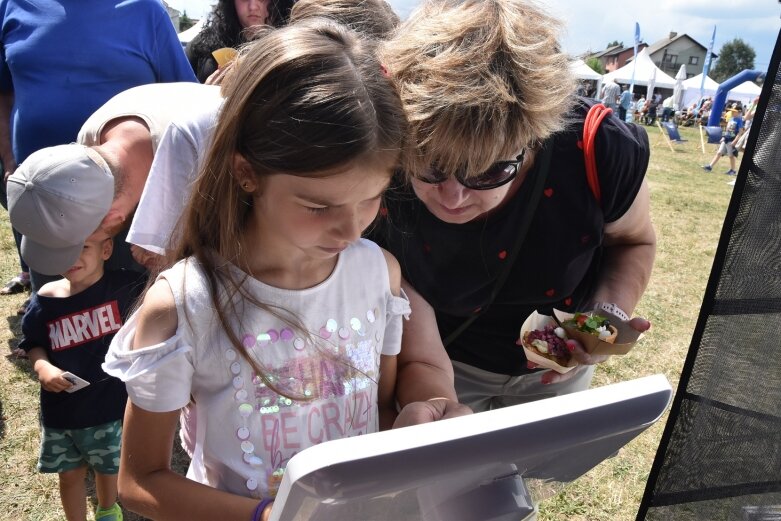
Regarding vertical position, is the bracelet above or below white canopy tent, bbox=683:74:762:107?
above

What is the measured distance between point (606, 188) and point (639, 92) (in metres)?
50.6

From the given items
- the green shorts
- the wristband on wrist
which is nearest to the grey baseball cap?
the green shorts

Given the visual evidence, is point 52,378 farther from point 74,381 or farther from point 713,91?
point 713,91

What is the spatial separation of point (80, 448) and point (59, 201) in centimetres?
91

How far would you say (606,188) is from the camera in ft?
5.03

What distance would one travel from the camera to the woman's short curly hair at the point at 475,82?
1144 mm

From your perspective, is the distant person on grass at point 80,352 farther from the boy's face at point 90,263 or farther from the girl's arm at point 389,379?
the girl's arm at point 389,379

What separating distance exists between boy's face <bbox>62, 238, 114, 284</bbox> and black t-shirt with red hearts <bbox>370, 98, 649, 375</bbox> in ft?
3.77

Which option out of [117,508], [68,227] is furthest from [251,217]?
[117,508]

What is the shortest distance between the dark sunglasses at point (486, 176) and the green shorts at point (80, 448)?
1.62 meters

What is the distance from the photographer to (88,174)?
1876mm

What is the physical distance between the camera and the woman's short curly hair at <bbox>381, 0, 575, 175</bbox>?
3.75 ft

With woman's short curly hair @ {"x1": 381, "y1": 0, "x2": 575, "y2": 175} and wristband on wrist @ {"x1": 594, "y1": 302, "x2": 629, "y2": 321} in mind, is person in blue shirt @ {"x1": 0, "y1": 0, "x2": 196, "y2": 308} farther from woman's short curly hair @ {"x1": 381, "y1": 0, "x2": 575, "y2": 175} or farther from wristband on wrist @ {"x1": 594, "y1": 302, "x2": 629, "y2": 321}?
wristband on wrist @ {"x1": 594, "y1": 302, "x2": 629, "y2": 321}

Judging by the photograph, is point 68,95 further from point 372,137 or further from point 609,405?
point 609,405
